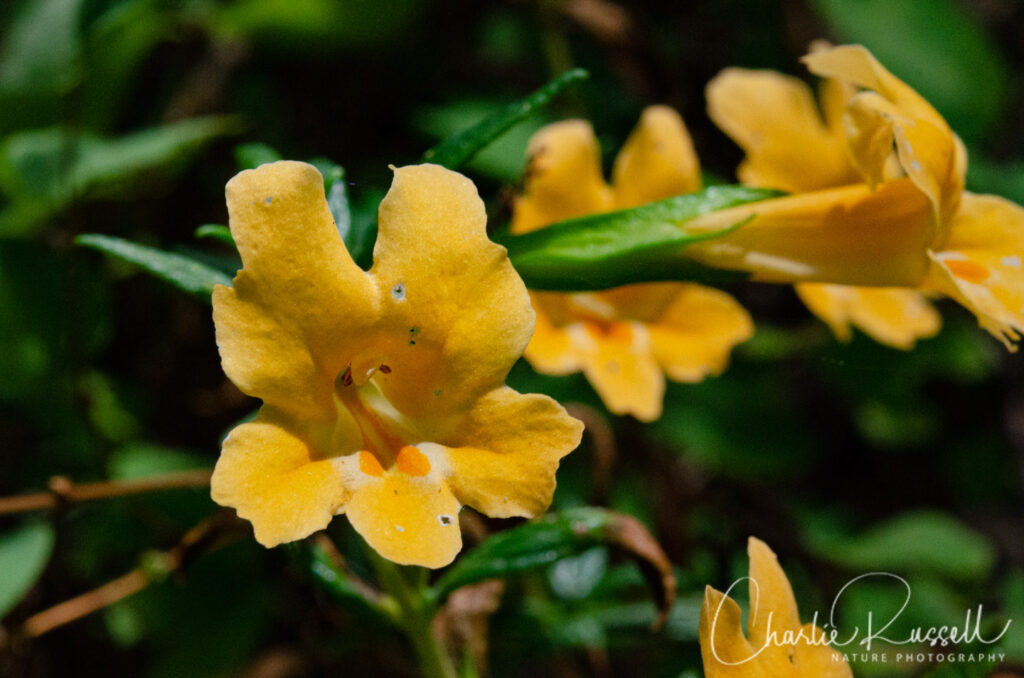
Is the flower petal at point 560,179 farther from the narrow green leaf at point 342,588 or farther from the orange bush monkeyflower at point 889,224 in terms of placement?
the narrow green leaf at point 342,588

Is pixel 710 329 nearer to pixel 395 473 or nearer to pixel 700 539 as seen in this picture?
pixel 700 539

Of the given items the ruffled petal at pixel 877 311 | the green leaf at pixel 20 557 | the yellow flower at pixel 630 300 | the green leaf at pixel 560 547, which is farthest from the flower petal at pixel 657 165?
the green leaf at pixel 20 557

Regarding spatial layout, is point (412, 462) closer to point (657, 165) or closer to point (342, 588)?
point (342, 588)

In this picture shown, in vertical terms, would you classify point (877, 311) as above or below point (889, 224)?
below

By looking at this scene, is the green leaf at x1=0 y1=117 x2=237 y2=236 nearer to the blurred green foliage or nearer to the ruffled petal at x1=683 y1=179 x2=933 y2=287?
the blurred green foliage

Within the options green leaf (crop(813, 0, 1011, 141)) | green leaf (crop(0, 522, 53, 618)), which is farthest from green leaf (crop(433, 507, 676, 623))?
green leaf (crop(813, 0, 1011, 141))

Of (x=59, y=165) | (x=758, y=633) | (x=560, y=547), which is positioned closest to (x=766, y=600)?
(x=758, y=633)
